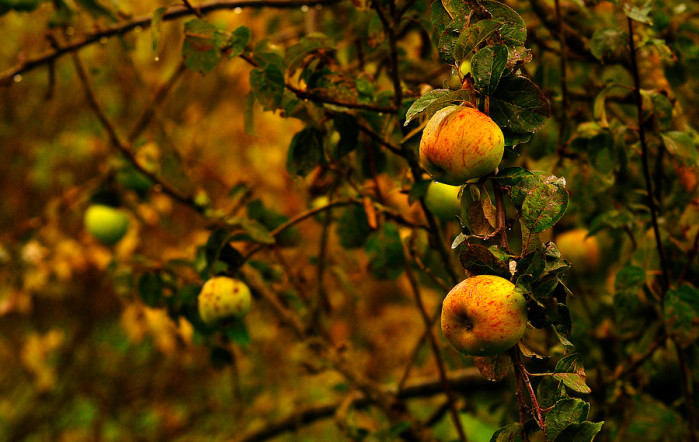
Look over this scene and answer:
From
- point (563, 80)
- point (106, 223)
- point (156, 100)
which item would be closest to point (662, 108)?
point (563, 80)

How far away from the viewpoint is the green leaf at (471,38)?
714 mm

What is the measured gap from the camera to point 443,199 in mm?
1130

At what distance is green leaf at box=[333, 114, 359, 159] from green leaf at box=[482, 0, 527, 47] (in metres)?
0.36

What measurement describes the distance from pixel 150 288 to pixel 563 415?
1054 mm

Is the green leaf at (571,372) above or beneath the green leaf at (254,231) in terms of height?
above

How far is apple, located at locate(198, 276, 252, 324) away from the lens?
1.23 meters

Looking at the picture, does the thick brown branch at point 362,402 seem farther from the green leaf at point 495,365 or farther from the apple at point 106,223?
the green leaf at point 495,365

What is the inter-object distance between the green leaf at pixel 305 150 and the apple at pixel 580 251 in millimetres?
849

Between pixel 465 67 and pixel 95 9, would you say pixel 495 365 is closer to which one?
pixel 465 67

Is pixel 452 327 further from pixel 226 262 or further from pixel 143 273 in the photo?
pixel 143 273

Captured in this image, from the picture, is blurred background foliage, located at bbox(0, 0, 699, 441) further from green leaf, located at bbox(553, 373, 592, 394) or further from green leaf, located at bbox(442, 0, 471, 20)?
green leaf, located at bbox(553, 373, 592, 394)

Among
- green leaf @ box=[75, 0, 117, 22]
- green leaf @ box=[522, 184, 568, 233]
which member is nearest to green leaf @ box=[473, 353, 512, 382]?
green leaf @ box=[522, 184, 568, 233]

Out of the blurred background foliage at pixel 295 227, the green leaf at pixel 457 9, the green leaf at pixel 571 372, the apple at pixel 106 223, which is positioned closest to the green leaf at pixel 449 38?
the green leaf at pixel 457 9

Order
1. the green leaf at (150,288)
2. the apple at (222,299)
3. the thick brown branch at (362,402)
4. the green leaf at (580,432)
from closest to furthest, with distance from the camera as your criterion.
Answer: the green leaf at (580,432) < the apple at (222,299) < the green leaf at (150,288) < the thick brown branch at (362,402)
